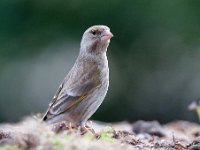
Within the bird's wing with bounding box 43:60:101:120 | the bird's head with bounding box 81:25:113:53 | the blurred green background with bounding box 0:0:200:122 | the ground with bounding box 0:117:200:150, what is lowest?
the ground with bounding box 0:117:200:150

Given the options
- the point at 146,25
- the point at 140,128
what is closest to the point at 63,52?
the point at 146,25

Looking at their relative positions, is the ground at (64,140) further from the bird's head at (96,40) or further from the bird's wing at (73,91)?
the bird's head at (96,40)

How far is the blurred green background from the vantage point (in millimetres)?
14727

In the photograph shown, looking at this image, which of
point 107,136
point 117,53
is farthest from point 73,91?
point 117,53

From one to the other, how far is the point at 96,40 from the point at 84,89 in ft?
2.63

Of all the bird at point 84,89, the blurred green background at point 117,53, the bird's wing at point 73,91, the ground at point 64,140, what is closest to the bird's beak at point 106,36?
the bird at point 84,89

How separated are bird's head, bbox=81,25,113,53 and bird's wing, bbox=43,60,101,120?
41cm

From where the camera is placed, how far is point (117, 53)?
15.4 metres

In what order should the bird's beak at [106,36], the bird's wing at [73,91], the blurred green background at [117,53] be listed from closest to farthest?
the bird's wing at [73,91]
the bird's beak at [106,36]
the blurred green background at [117,53]

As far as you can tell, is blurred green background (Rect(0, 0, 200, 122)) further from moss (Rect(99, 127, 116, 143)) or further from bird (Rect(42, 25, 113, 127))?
moss (Rect(99, 127, 116, 143))

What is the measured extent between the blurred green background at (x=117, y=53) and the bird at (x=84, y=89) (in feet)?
19.5

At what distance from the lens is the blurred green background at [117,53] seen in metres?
14.7

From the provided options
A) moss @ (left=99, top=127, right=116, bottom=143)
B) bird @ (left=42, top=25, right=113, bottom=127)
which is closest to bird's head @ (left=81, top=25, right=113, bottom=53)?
bird @ (left=42, top=25, right=113, bottom=127)

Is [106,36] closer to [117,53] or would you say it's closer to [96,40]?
[96,40]
